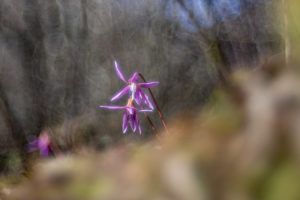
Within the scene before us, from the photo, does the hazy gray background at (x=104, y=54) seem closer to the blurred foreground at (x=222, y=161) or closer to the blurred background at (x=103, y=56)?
the blurred background at (x=103, y=56)

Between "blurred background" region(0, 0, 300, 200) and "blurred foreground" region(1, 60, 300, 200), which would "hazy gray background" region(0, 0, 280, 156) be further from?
"blurred foreground" region(1, 60, 300, 200)

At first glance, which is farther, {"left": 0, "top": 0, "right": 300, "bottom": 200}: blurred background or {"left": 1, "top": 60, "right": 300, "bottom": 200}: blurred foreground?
{"left": 0, "top": 0, "right": 300, "bottom": 200}: blurred background

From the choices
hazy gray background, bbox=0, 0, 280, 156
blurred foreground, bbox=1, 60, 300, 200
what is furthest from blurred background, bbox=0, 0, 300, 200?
blurred foreground, bbox=1, 60, 300, 200

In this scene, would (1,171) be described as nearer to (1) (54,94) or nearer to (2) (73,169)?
(1) (54,94)

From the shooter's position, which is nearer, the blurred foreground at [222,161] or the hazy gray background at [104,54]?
the blurred foreground at [222,161]

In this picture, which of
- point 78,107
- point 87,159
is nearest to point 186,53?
point 78,107

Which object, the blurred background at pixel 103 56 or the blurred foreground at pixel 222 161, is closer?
the blurred foreground at pixel 222 161

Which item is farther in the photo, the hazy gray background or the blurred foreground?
the hazy gray background

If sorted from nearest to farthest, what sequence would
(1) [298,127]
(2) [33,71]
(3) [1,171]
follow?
(1) [298,127] < (3) [1,171] < (2) [33,71]

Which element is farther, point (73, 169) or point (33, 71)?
point (33, 71)

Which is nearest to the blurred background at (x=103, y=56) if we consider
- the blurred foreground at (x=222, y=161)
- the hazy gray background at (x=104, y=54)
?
the hazy gray background at (x=104, y=54)

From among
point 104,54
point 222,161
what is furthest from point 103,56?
point 222,161
